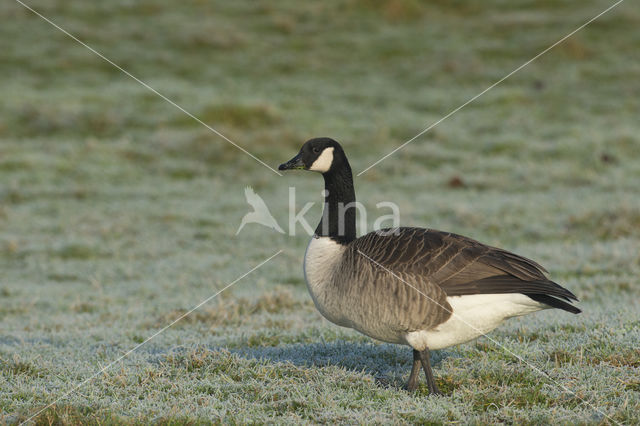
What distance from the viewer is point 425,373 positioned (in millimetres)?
6660

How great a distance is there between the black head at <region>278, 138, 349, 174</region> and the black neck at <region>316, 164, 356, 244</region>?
7cm

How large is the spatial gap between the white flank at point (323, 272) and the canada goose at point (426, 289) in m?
0.01

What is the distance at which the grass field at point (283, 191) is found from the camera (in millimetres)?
6781

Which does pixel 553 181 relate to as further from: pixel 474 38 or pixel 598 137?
pixel 474 38

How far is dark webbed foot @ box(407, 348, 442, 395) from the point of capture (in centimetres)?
650

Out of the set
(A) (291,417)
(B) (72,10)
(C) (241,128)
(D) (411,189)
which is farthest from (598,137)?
(B) (72,10)

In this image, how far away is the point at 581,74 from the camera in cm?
3044

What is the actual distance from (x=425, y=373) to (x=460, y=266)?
1.18m

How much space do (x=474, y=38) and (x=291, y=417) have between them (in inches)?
1297
